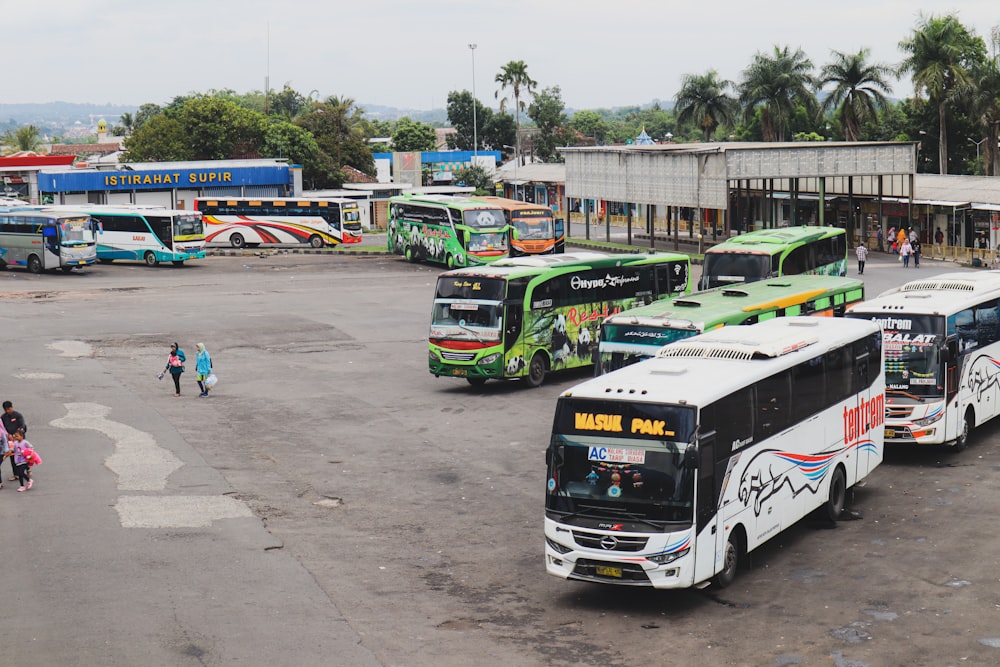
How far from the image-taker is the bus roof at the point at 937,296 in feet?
73.0

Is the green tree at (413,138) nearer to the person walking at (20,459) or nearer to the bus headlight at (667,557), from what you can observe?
the person walking at (20,459)

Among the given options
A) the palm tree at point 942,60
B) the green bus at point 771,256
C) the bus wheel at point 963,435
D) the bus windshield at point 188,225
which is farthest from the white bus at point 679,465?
the palm tree at point 942,60

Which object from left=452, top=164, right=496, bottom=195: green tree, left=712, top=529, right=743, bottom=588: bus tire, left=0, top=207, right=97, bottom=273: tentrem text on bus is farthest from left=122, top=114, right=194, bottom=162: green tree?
left=712, top=529, right=743, bottom=588: bus tire

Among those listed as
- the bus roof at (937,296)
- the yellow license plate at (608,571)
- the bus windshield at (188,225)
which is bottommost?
the yellow license plate at (608,571)

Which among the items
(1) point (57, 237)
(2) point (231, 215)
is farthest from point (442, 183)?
(1) point (57, 237)

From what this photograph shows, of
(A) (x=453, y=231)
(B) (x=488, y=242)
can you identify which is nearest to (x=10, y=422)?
(B) (x=488, y=242)

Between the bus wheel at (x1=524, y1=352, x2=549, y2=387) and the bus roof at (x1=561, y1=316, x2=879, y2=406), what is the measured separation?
10.8 metres

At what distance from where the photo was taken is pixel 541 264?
30.3m

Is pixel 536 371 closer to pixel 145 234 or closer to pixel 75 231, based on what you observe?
pixel 75 231

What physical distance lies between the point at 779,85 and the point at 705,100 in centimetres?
737

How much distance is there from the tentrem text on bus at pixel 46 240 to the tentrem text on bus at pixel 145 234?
10.7 ft

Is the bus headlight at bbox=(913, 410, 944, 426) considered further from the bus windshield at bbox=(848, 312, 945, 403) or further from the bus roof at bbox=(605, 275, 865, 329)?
the bus roof at bbox=(605, 275, 865, 329)

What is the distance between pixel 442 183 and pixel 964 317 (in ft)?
316

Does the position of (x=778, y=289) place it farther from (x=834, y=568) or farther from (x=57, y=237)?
(x=57, y=237)
